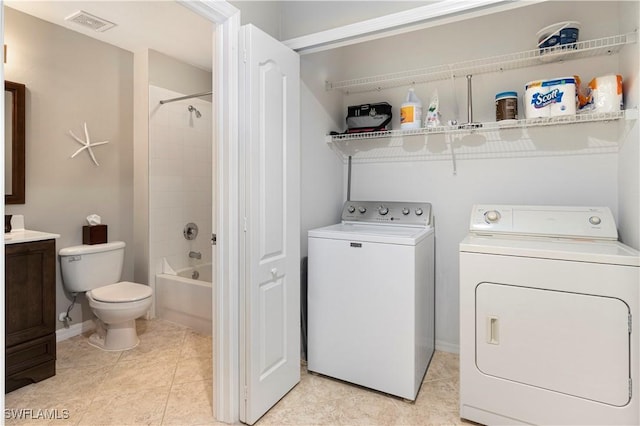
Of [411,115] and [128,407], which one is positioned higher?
[411,115]

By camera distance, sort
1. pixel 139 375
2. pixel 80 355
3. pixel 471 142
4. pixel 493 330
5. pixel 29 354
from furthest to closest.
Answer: pixel 80 355 < pixel 471 142 < pixel 139 375 < pixel 29 354 < pixel 493 330

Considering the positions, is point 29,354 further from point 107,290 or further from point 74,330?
point 74,330

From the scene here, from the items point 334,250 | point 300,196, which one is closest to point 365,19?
point 300,196

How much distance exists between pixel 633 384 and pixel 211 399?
1923 mm

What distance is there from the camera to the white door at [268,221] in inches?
68.1

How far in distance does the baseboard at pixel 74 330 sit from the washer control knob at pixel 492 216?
3.05 meters

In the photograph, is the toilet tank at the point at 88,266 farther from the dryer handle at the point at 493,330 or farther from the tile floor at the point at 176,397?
the dryer handle at the point at 493,330

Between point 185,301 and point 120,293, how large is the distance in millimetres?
541

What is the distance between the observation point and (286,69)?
6.41 ft

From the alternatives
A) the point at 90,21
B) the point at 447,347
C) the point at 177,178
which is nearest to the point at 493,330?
the point at 447,347

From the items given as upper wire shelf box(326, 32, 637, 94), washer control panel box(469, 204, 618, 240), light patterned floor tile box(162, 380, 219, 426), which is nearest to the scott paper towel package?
upper wire shelf box(326, 32, 637, 94)

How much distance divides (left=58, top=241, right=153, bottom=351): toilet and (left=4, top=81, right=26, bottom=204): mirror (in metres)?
0.53

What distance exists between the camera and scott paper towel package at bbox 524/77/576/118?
183 centimetres

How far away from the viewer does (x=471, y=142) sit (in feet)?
7.84
